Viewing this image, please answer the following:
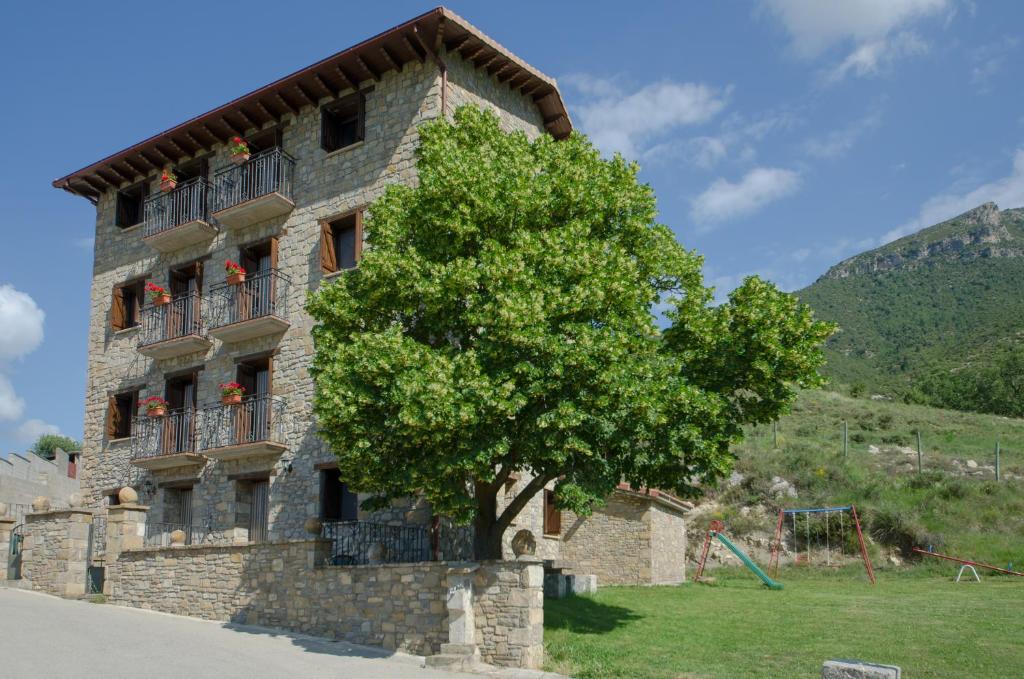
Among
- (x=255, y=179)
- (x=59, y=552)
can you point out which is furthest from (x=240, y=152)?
(x=59, y=552)

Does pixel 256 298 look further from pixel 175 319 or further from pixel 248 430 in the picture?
pixel 248 430

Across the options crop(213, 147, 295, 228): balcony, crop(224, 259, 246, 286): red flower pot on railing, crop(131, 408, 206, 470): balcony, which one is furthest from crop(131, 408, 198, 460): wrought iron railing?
crop(213, 147, 295, 228): balcony

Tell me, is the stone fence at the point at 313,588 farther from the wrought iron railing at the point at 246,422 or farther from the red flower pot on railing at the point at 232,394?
the red flower pot on railing at the point at 232,394

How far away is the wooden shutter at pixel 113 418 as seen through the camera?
24141 mm

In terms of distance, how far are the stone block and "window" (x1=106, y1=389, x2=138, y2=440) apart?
64.9 feet

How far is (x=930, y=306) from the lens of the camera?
75.4m

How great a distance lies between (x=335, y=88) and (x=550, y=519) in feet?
39.2

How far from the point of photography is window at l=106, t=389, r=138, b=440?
79.1ft

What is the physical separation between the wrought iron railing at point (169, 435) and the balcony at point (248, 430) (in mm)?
818

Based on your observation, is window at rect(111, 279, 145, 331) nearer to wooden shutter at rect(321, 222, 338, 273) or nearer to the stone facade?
wooden shutter at rect(321, 222, 338, 273)

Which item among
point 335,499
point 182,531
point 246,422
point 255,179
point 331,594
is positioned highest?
point 255,179

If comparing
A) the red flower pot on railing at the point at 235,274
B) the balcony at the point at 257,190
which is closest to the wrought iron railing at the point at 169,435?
the red flower pot on railing at the point at 235,274

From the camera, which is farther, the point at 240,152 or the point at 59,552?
the point at 240,152

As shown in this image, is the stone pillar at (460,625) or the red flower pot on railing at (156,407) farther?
the red flower pot on railing at (156,407)
